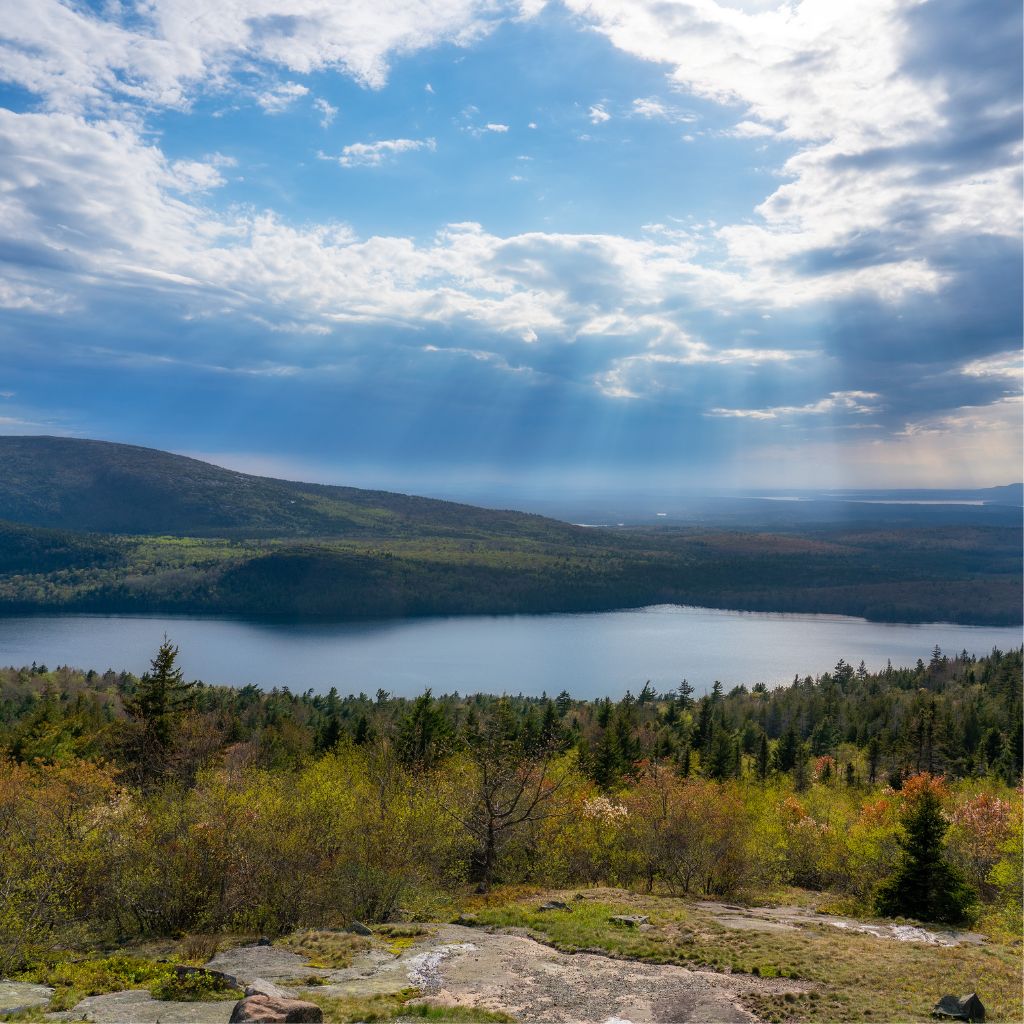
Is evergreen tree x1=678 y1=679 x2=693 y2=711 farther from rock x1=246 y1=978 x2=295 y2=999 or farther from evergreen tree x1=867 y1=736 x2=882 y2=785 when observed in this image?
rock x1=246 y1=978 x2=295 y2=999

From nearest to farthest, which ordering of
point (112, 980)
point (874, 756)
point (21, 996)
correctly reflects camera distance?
1. point (21, 996)
2. point (112, 980)
3. point (874, 756)

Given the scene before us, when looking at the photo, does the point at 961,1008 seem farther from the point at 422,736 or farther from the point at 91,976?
the point at 422,736

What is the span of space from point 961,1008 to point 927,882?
1844cm

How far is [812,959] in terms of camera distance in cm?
2177

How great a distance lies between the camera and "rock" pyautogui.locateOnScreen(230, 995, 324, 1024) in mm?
14656

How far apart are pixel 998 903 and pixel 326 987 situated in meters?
36.6

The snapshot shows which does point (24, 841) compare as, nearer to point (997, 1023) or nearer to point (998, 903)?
point (997, 1023)

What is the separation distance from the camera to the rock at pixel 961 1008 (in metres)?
17.2

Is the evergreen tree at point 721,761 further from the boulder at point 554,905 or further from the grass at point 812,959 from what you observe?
the grass at point 812,959

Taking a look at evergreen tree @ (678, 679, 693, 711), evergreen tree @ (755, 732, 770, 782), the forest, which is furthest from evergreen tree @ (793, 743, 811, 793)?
evergreen tree @ (678, 679, 693, 711)

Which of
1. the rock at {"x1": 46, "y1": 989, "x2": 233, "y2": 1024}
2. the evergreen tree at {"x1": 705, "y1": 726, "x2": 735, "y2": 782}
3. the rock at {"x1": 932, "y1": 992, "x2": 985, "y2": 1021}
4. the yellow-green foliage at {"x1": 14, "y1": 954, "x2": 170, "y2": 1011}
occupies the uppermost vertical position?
the rock at {"x1": 932, "y1": 992, "x2": 985, "y2": 1021}

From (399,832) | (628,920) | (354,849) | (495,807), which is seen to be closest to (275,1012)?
(354,849)

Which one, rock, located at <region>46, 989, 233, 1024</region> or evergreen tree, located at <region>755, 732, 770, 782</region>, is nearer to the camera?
rock, located at <region>46, 989, 233, 1024</region>

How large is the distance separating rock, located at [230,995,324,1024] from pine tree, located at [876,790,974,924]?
2879 centimetres
